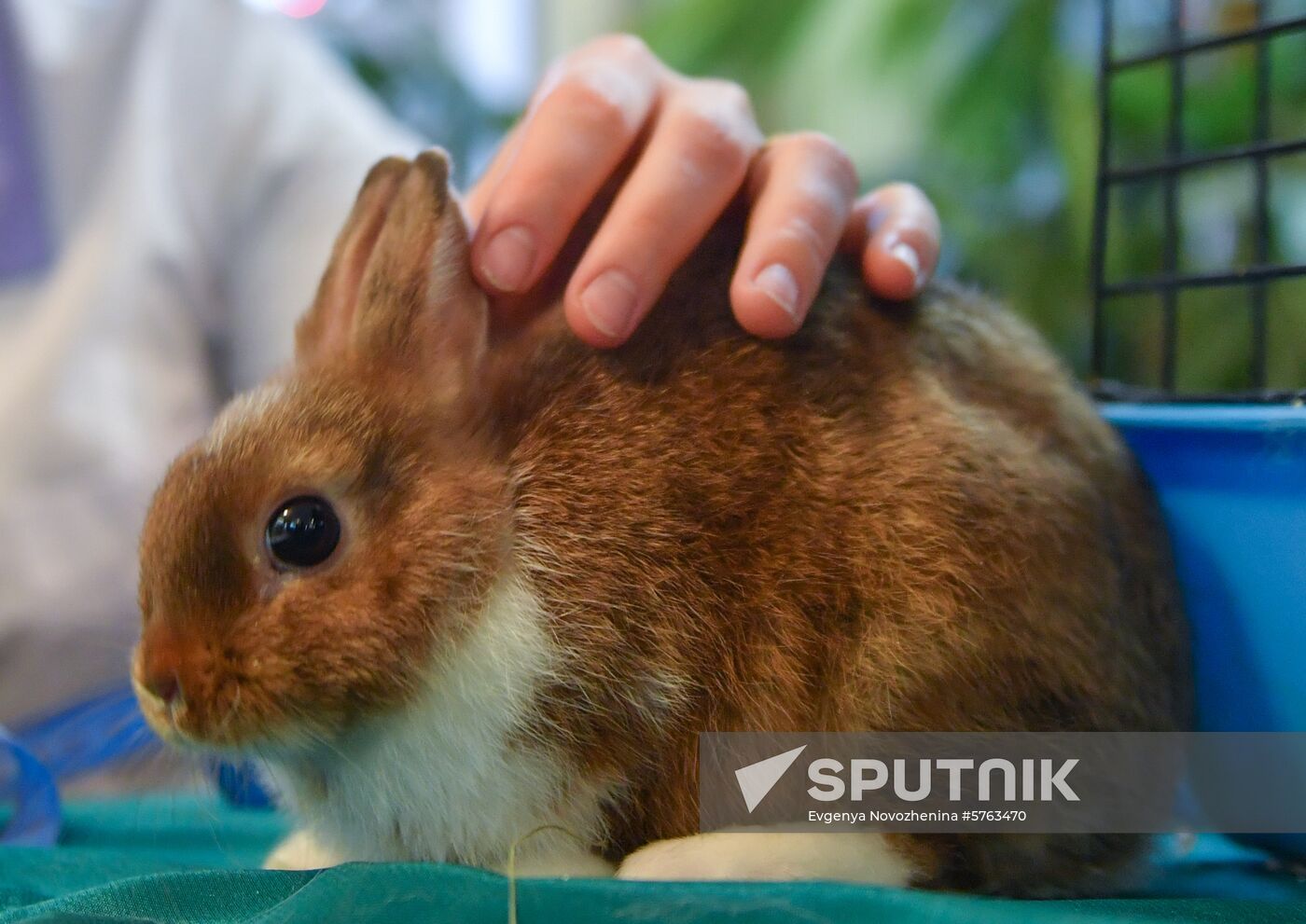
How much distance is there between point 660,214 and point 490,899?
50cm

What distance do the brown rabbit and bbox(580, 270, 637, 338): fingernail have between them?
30 millimetres

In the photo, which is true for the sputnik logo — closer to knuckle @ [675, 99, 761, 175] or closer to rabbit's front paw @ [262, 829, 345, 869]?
rabbit's front paw @ [262, 829, 345, 869]

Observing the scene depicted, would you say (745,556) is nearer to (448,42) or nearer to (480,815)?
(480,815)

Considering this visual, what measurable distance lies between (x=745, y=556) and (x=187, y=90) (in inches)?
49.6

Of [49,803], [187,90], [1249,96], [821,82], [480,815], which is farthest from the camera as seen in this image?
[821,82]

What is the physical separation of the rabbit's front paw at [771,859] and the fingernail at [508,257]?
0.42m

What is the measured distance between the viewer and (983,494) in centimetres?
80

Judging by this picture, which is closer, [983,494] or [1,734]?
[983,494]

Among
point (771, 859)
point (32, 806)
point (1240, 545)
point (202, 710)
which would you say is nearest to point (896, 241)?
point (1240, 545)

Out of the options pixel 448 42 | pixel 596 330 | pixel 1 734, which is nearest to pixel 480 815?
pixel 596 330

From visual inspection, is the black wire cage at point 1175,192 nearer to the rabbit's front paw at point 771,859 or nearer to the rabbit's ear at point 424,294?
the rabbit's front paw at point 771,859

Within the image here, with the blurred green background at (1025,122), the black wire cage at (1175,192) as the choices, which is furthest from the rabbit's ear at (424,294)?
the blurred green background at (1025,122)

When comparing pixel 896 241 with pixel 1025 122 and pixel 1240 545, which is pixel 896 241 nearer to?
pixel 1240 545

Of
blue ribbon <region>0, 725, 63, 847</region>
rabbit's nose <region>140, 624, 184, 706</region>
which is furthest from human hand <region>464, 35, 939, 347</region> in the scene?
blue ribbon <region>0, 725, 63, 847</region>
